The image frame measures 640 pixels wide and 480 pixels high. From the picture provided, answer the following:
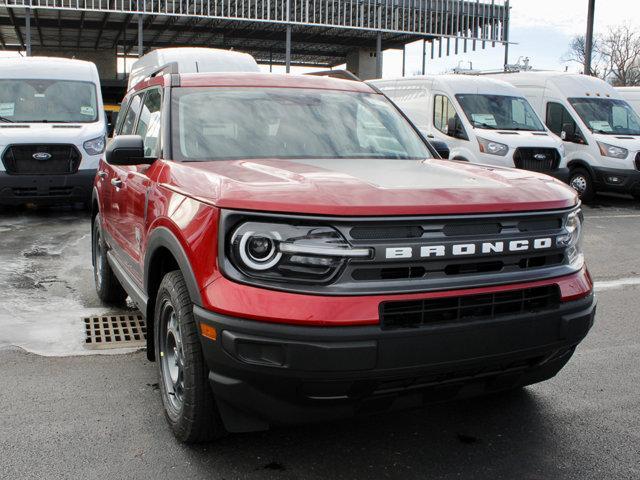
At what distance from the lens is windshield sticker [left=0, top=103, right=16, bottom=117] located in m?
11.5

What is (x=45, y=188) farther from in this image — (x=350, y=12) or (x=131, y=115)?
(x=350, y=12)

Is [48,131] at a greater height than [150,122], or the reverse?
[150,122]

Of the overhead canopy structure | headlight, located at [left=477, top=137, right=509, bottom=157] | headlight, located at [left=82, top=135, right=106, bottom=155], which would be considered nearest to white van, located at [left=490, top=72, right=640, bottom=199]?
headlight, located at [left=477, top=137, right=509, bottom=157]

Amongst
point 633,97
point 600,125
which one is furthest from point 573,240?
point 633,97

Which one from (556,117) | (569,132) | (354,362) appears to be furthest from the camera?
(556,117)

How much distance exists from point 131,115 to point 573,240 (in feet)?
11.4

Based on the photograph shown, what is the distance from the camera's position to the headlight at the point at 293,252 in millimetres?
2730

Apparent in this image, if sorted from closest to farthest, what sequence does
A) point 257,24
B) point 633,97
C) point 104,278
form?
1. point 104,278
2. point 633,97
3. point 257,24

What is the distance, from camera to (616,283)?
7.09 m

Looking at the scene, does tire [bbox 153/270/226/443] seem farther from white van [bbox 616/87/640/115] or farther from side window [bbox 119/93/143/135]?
white van [bbox 616/87/640/115]

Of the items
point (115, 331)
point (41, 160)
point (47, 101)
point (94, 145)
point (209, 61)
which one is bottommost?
point (115, 331)

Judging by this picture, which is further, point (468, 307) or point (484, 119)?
point (484, 119)

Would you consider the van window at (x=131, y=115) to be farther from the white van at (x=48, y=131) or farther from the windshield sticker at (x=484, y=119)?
the windshield sticker at (x=484, y=119)

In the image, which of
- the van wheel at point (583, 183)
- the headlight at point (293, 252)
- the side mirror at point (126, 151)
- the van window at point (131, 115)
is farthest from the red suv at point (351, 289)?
the van wheel at point (583, 183)
